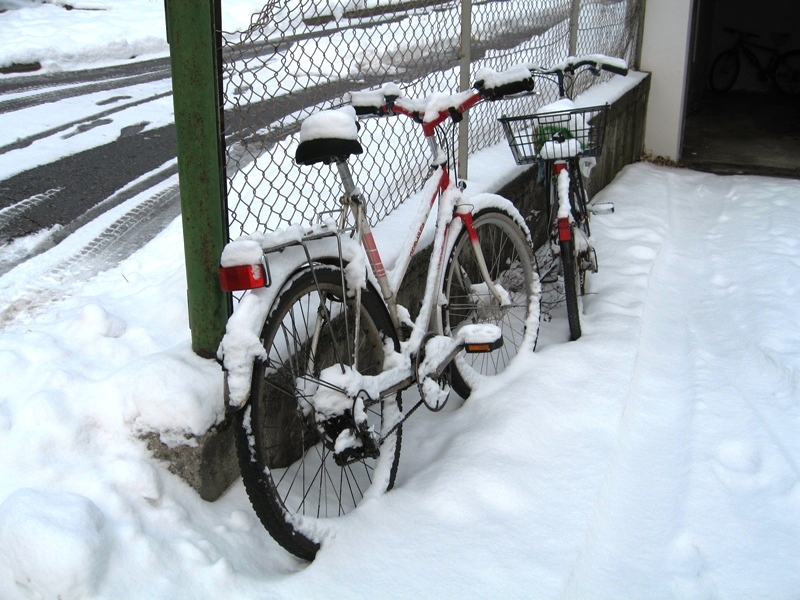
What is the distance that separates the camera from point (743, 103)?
11.6m

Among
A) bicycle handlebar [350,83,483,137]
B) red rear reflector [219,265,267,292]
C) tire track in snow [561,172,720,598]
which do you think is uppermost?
bicycle handlebar [350,83,483,137]

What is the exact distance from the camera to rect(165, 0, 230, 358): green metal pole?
6.82ft

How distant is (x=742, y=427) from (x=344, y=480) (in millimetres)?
1579

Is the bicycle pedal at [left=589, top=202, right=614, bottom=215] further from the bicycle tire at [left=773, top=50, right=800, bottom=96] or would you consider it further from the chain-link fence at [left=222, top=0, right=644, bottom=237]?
the bicycle tire at [left=773, top=50, right=800, bottom=96]

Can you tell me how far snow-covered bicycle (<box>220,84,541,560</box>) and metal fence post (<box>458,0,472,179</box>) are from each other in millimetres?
803

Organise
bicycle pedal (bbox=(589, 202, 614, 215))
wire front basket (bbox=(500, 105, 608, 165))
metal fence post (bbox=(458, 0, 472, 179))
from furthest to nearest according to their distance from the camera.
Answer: bicycle pedal (bbox=(589, 202, 614, 215))
metal fence post (bbox=(458, 0, 472, 179))
wire front basket (bbox=(500, 105, 608, 165))

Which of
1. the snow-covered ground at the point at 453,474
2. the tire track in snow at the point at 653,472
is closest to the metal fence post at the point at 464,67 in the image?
the snow-covered ground at the point at 453,474

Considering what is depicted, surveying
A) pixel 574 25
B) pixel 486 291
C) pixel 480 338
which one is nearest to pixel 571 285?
pixel 486 291

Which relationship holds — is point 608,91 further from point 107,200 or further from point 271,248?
point 271,248

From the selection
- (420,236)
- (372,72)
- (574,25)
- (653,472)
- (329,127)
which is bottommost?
(653,472)

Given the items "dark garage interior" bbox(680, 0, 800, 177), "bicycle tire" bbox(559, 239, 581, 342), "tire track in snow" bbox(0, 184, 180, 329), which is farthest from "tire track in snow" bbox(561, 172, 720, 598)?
"dark garage interior" bbox(680, 0, 800, 177)

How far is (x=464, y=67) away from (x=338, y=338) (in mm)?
1857

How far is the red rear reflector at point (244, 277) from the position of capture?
2.00 metres

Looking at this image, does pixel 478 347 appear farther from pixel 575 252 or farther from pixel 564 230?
pixel 575 252
